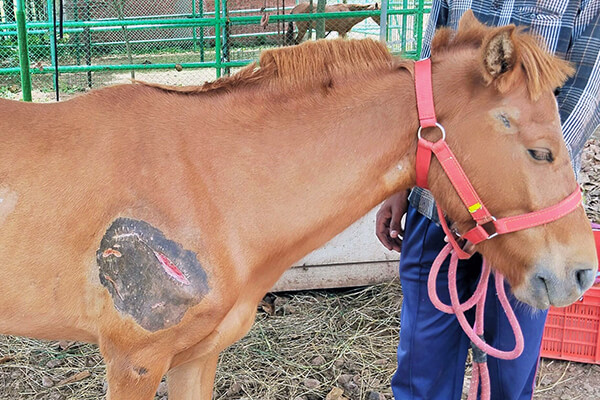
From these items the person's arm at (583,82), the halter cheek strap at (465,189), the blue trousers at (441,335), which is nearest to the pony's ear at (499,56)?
the halter cheek strap at (465,189)

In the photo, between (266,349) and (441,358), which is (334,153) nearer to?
(441,358)

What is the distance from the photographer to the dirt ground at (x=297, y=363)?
3396 mm

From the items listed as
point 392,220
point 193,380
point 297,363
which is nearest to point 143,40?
point 297,363

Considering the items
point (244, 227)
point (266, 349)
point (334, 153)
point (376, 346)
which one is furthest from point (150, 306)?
point (376, 346)

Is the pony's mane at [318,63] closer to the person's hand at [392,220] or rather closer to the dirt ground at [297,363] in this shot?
the person's hand at [392,220]

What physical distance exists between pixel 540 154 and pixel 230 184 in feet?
3.19

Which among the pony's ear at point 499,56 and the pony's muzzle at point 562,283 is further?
the pony's muzzle at point 562,283

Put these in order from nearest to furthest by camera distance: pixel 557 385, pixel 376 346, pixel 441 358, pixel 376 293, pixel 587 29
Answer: pixel 587 29
pixel 441 358
pixel 557 385
pixel 376 346
pixel 376 293

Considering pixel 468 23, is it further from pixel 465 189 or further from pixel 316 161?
pixel 316 161

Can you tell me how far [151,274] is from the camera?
1924 millimetres

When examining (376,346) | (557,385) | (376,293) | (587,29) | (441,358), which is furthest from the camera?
(376,293)

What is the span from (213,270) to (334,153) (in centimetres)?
55

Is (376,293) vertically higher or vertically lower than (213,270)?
lower

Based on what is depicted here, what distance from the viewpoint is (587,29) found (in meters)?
2.18
